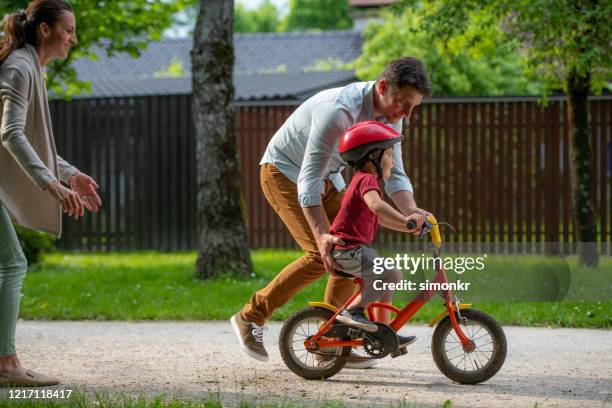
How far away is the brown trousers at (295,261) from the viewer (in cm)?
532

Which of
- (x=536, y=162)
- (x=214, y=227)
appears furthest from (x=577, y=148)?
(x=214, y=227)

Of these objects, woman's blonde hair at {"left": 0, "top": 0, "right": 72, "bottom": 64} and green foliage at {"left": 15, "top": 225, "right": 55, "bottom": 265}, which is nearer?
woman's blonde hair at {"left": 0, "top": 0, "right": 72, "bottom": 64}

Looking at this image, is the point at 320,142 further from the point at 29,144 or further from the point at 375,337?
the point at 29,144

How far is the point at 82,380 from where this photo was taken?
5.32m

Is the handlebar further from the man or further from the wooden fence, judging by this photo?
the wooden fence

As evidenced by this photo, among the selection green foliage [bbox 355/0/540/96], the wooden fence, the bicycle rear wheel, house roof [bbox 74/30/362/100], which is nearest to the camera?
the bicycle rear wheel

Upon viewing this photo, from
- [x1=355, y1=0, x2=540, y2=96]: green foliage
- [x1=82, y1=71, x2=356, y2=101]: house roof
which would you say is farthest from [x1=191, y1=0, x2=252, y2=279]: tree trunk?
[x1=82, y1=71, x2=356, y2=101]: house roof

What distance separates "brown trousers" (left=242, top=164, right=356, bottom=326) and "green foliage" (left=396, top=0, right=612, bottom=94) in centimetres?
530

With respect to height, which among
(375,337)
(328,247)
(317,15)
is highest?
(317,15)

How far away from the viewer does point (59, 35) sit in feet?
16.2

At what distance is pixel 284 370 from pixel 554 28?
590 cm

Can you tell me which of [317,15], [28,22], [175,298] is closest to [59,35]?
[28,22]

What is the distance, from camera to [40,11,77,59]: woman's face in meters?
4.91

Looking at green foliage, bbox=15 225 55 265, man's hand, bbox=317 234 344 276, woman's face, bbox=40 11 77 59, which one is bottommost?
green foliage, bbox=15 225 55 265
